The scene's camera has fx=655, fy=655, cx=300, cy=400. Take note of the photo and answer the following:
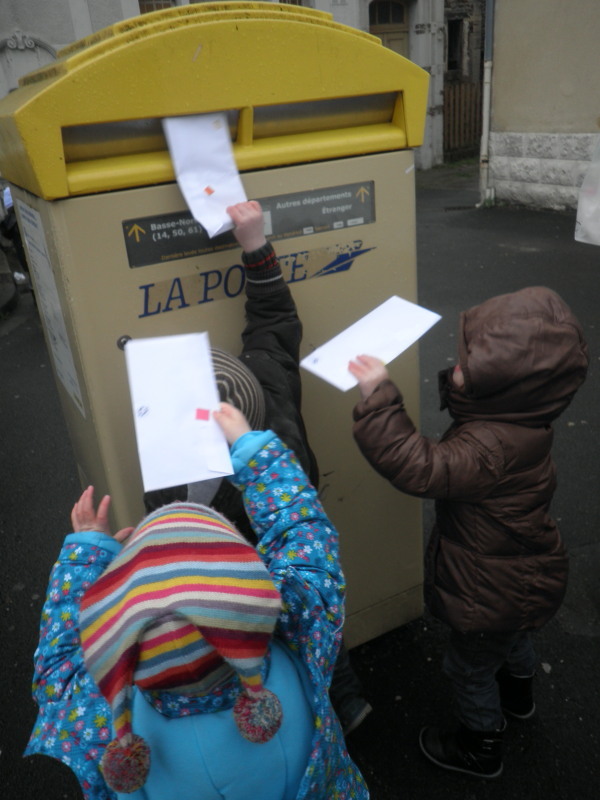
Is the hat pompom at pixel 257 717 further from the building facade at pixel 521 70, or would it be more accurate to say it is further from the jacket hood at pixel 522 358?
the building facade at pixel 521 70

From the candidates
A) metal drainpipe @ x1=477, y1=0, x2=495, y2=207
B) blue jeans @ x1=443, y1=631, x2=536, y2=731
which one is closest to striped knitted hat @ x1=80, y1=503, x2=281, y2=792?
blue jeans @ x1=443, y1=631, x2=536, y2=731

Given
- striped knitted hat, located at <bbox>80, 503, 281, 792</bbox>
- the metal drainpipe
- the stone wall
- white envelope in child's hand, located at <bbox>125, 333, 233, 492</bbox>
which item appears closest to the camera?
striped knitted hat, located at <bbox>80, 503, 281, 792</bbox>

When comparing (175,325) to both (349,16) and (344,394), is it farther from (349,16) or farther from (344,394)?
(349,16)

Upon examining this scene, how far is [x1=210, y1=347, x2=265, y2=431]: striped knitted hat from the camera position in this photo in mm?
1298

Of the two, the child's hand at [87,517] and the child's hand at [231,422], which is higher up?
the child's hand at [231,422]

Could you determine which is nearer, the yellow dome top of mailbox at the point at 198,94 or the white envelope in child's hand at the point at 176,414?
the white envelope in child's hand at the point at 176,414

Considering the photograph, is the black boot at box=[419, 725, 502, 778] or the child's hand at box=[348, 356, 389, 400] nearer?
the child's hand at box=[348, 356, 389, 400]

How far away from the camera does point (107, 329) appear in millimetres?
1519

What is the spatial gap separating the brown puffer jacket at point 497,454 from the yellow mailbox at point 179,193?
1.31 ft

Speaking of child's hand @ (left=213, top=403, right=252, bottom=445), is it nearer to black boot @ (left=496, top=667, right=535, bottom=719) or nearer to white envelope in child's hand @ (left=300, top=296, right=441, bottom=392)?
white envelope in child's hand @ (left=300, top=296, right=441, bottom=392)

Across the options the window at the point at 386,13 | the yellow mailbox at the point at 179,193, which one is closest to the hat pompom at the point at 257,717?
the yellow mailbox at the point at 179,193

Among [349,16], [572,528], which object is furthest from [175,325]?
[349,16]

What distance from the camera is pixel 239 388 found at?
1.32 metres

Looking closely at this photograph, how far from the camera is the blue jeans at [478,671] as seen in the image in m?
1.78
